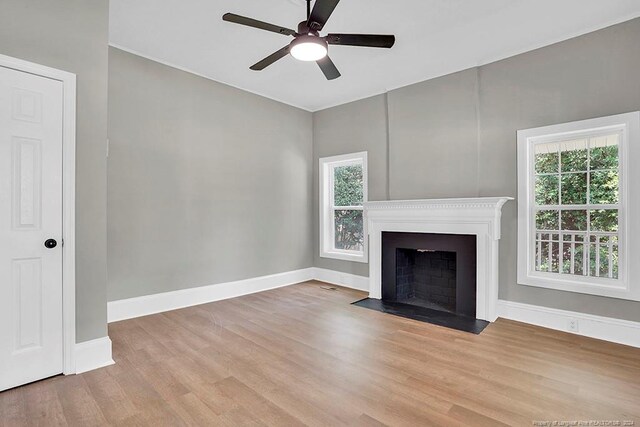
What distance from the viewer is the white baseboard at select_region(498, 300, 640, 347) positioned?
9.82ft

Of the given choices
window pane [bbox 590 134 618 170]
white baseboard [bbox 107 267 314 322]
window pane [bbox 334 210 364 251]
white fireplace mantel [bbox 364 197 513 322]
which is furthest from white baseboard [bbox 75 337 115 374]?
window pane [bbox 590 134 618 170]

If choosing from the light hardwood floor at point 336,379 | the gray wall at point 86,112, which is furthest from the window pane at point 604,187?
the gray wall at point 86,112

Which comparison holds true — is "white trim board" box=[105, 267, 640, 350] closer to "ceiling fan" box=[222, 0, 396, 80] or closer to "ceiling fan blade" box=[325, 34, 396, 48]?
"ceiling fan" box=[222, 0, 396, 80]

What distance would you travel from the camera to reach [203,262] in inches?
170

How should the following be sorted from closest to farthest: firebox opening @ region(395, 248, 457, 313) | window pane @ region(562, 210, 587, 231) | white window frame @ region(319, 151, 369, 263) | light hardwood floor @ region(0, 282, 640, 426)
Result: 1. light hardwood floor @ region(0, 282, 640, 426)
2. window pane @ region(562, 210, 587, 231)
3. firebox opening @ region(395, 248, 457, 313)
4. white window frame @ region(319, 151, 369, 263)

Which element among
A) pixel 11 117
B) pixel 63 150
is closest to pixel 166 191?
pixel 63 150

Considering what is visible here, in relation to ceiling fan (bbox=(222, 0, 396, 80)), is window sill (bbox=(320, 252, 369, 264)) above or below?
below

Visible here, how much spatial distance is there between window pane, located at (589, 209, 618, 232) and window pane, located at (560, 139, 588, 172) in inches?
18.1

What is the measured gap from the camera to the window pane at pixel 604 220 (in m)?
3.16

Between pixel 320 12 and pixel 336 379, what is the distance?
2600mm

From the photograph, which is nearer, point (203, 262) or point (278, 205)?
point (203, 262)

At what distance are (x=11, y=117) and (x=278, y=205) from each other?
3.40 m

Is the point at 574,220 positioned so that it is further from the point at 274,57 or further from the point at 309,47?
the point at 274,57

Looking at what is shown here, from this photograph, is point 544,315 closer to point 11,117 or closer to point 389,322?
point 389,322
